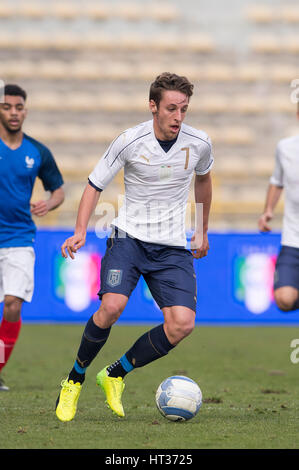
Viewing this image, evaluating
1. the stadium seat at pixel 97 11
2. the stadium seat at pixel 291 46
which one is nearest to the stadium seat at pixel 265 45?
the stadium seat at pixel 291 46

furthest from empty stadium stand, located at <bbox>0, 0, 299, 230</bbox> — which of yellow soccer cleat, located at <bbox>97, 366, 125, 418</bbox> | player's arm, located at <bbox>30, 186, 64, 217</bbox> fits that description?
yellow soccer cleat, located at <bbox>97, 366, 125, 418</bbox>

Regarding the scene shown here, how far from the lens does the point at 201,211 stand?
18.1 feet

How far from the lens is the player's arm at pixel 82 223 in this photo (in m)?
4.78

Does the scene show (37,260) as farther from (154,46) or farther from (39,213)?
(154,46)

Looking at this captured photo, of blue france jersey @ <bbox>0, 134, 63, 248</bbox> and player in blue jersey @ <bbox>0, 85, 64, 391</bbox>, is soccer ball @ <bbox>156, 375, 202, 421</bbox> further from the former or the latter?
blue france jersey @ <bbox>0, 134, 63, 248</bbox>

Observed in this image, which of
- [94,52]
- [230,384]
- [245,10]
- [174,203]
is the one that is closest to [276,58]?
[245,10]

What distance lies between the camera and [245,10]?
1855cm

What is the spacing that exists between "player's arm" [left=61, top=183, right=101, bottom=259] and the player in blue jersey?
54.7 inches

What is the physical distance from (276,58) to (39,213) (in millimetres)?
12668

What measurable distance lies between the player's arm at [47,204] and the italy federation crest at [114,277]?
145 centimetres

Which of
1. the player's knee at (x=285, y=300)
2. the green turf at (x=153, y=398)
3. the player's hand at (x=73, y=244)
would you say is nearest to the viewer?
the green turf at (x=153, y=398)

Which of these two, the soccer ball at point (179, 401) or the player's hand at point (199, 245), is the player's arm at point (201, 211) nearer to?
the player's hand at point (199, 245)

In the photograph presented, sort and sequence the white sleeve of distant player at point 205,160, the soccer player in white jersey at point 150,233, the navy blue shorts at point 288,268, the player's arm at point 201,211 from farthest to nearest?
the navy blue shorts at point 288,268
the player's arm at point 201,211
the white sleeve of distant player at point 205,160
the soccer player in white jersey at point 150,233

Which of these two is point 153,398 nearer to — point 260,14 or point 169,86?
Result: point 169,86
